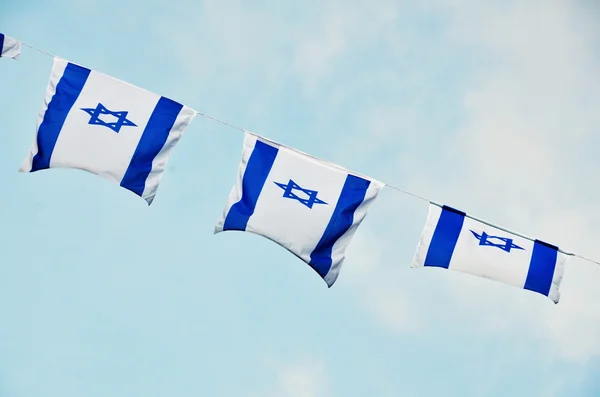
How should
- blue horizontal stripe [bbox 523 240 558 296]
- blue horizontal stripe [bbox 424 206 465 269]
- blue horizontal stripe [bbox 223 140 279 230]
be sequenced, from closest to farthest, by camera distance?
blue horizontal stripe [bbox 223 140 279 230], blue horizontal stripe [bbox 424 206 465 269], blue horizontal stripe [bbox 523 240 558 296]

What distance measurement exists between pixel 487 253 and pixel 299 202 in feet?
11.4

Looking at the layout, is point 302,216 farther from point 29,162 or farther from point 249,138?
point 29,162

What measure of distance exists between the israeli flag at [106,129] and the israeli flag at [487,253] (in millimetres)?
4843

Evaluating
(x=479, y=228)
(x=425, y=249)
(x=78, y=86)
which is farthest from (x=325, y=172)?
(x=78, y=86)

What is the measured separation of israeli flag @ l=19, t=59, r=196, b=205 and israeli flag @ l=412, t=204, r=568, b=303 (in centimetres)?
484

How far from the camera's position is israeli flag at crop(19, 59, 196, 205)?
10.4 meters

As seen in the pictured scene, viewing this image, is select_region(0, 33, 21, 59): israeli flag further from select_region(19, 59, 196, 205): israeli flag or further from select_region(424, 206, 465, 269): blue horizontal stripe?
select_region(424, 206, 465, 269): blue horizontal stripe

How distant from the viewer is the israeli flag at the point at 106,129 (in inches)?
411

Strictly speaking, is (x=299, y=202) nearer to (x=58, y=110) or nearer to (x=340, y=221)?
(x=340, y=221)

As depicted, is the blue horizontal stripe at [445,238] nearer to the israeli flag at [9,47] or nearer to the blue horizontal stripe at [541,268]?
the blue horizontal stripe at [541,268]

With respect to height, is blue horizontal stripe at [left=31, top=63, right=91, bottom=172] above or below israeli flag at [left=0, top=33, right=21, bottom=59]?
below

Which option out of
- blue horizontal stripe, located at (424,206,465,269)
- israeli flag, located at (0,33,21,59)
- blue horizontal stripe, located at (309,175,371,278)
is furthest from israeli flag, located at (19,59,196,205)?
blue horizontal stripe, located at (424,206,465,269)

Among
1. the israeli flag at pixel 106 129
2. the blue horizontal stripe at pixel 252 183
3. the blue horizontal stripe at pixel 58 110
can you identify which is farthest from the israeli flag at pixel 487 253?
the blue horizontal stripe at pixel 58 110

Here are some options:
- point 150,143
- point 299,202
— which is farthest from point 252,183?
point 150,143
